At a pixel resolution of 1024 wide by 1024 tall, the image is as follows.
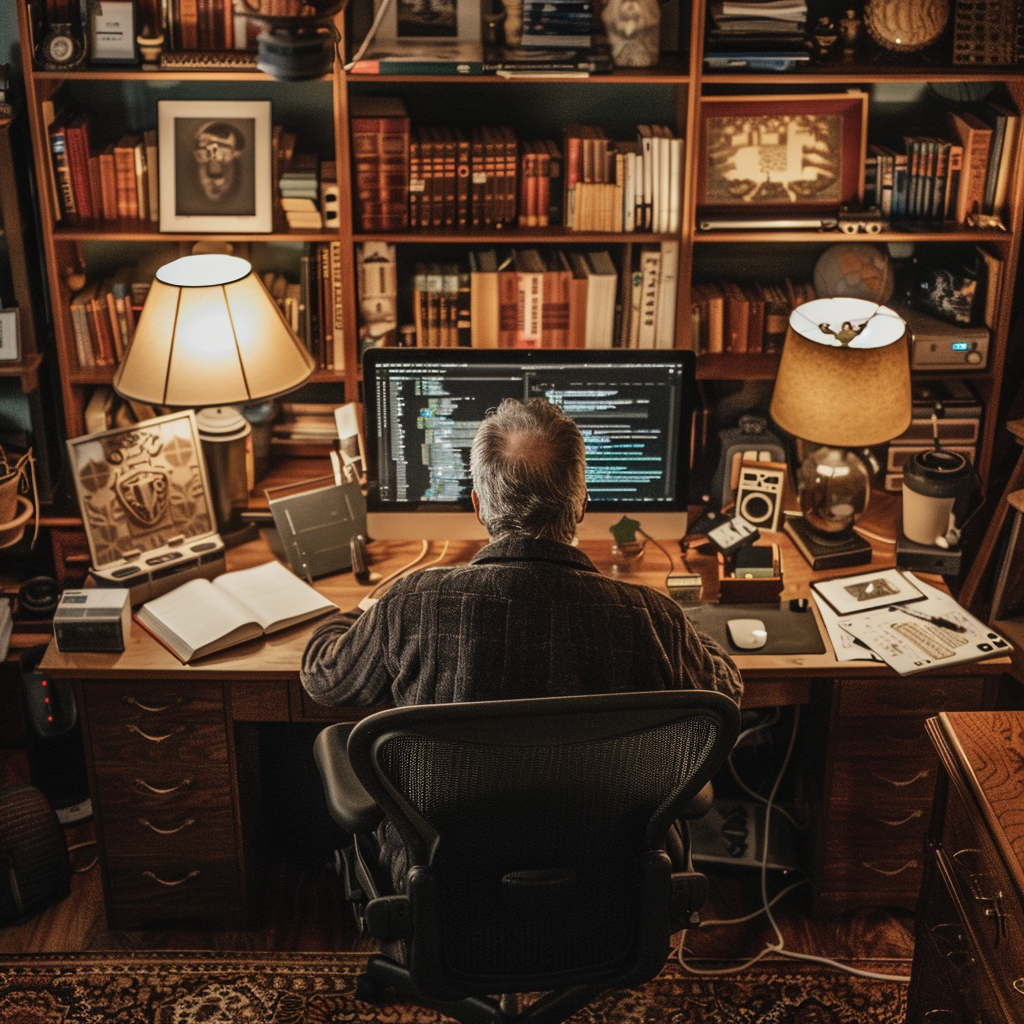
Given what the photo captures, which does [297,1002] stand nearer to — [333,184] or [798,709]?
[798,709]

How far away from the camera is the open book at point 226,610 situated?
243 centimetres

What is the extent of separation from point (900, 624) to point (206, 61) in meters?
1.87

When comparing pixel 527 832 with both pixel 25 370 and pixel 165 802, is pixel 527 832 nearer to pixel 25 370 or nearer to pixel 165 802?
pixel 165 802

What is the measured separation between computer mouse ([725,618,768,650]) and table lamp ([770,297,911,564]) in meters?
0.38

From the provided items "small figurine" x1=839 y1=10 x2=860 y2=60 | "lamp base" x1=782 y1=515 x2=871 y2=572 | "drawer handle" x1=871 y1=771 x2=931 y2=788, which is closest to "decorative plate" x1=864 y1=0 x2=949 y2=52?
"small figurine" x1=839 y1=10 x2=860 y2=60

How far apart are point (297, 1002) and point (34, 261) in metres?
1.82

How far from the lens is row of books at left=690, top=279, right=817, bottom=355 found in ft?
10.1

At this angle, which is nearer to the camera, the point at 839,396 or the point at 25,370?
the point at 839,396

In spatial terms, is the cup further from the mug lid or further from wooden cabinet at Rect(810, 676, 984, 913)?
wooden cabinet at Rect(810, 676, 984, 913)

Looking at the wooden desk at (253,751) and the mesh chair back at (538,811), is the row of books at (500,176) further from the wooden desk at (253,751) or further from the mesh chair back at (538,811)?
the mesh chair back at (538,811)

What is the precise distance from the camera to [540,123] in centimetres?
312

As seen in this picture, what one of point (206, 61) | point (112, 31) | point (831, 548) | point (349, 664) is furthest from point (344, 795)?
point (112, 31)

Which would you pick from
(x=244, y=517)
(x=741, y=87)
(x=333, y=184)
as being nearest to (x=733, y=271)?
(x=741, y=87)

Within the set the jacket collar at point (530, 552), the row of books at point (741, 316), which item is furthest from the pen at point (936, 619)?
the jacket collar at point (530, 552)
